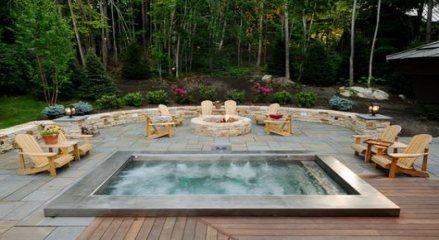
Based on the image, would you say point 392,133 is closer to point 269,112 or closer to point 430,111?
point 269,112

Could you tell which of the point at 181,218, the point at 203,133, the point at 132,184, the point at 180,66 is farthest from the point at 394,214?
the point at 180,66

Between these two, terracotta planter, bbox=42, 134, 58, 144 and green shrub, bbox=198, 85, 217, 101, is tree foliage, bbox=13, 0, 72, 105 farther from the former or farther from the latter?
green shrub, bbox=198, 85, 217, 101

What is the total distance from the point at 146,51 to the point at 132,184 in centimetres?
1507

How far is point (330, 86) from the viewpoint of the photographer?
14047 mm

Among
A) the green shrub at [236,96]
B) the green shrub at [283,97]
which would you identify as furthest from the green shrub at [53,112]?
the green shrub at [283,97]

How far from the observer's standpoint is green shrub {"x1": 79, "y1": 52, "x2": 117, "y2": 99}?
12.1 metres

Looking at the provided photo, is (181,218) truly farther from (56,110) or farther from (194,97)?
(194,97)

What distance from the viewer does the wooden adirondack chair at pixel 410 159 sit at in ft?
16.9

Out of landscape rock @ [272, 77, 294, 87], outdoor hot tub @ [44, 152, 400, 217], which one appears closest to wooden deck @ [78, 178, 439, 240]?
outdoor hot tub @ [44, 152, 400, 217]

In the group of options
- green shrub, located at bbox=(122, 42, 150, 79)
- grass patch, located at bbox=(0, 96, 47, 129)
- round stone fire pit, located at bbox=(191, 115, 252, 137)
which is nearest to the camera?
round stone fire pit, located at bbox=(191, 115, 252, 137)

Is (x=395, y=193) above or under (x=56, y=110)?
under

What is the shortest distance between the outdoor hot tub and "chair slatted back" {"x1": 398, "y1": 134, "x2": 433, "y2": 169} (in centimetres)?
110

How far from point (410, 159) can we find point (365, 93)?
8535 mm

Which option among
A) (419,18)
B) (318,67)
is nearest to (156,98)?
(318,67)
